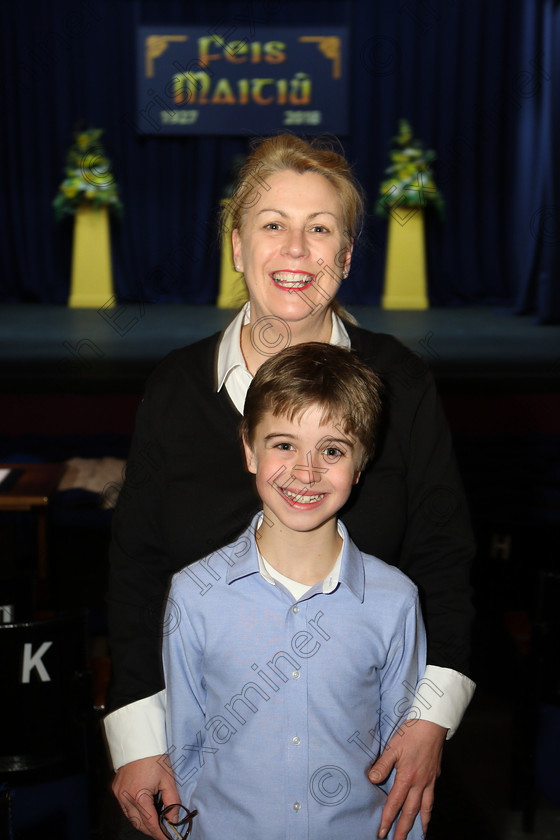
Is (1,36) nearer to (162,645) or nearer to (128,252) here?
(128,252)

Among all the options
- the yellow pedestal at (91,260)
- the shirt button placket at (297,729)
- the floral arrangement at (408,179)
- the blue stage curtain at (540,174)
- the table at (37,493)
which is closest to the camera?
the shirt button placket at (297,729)

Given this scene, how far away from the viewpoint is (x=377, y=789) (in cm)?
113

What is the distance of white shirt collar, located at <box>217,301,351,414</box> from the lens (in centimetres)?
126

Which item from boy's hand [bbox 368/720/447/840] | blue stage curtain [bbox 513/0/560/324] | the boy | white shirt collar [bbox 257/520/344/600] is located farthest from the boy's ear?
blue stage curtain [bbox 513/0/560/324]

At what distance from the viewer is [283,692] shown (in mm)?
1114

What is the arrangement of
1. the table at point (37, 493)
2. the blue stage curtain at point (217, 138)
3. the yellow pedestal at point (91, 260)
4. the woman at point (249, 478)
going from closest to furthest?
1. the woman at point (249, 478)
2. the table at point (37, 493)
3. the yellow pedestal at point (91, 260)
4. the blue stage curtain at point (217, 138)

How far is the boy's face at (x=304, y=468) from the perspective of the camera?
1114 mm

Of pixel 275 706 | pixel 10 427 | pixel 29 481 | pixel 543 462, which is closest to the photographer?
pixel 275 706

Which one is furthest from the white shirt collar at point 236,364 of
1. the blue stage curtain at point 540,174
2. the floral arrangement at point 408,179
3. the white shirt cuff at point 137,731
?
the floral arrangement at point 408,179

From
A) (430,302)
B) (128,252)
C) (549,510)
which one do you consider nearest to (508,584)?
(549,510)

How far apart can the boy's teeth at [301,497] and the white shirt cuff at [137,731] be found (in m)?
0.33

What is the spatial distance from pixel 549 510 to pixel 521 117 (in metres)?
4.79

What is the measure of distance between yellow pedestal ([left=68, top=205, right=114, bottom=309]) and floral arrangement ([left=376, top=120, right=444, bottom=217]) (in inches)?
81.5

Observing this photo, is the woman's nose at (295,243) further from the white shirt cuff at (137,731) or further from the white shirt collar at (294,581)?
the white shirt cuff at (137,731)
